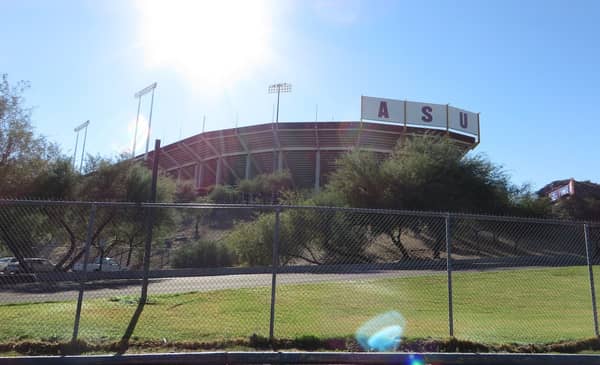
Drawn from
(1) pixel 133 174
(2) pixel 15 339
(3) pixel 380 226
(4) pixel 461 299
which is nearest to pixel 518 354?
(4) pixel 461 299

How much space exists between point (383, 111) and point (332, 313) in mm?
47804

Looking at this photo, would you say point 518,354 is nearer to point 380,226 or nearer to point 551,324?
point 551,324

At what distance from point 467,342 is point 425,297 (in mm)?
5019

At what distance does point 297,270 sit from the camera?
9.41 metres

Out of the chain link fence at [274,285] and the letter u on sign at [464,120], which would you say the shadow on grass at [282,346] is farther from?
the letter u on sign at [464,120]

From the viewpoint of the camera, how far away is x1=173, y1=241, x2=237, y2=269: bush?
15180 millimetres

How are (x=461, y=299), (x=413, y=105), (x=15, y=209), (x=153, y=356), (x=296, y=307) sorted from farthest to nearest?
(x=413, y=105)
(x=15, y=209)
(x=461, y=299)
(x=296, y=307)
(x=153, y=356)

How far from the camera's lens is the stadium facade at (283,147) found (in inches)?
2200

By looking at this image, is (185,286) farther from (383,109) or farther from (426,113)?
(426,113)

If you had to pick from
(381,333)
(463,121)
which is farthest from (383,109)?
(381,333)

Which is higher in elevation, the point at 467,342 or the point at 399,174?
the point at 399,174

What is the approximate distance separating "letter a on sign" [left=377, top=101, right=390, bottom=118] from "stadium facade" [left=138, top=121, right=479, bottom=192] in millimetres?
1064

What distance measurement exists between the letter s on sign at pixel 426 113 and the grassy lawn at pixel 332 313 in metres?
43.6

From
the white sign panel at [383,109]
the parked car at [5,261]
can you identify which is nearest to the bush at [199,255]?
the parked car at [5,261]
